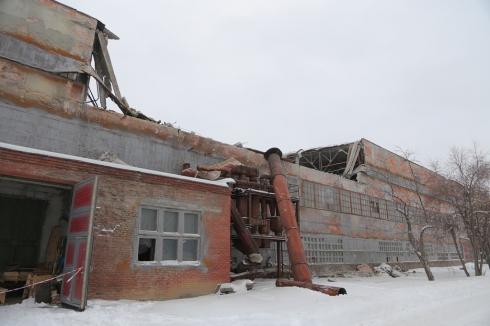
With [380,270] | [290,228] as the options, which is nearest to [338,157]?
[380,270]

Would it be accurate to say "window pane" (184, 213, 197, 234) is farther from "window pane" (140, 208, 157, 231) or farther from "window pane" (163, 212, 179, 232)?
"window pane" (140, 208, 157, 231)

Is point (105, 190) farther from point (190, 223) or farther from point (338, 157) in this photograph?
point (338, 157)

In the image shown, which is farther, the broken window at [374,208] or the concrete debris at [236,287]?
the broken window at [374,208]

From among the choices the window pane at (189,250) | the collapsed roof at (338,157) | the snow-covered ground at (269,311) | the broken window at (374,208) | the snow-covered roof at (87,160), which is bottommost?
the snow-covered ground at (269,311)

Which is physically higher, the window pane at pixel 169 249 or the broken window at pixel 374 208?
the broken window at pixel 374 208

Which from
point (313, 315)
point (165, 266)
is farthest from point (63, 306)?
point (313, 315)

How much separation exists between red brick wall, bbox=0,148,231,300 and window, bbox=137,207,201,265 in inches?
9.8

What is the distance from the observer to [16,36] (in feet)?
38.6

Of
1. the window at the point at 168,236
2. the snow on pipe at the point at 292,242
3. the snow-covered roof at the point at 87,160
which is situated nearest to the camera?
the snow-covered roof at the point at 87,160

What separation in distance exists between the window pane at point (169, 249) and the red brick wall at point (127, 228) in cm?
34

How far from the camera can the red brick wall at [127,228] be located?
804 cm

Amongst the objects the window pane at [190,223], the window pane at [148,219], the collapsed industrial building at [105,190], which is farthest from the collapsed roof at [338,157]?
the window pane at [148,219]

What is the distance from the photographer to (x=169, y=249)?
31.1 ft

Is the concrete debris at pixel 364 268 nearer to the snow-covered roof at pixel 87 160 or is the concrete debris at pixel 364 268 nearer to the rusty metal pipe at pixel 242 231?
the rusty metal pipe at pixel 242 231
